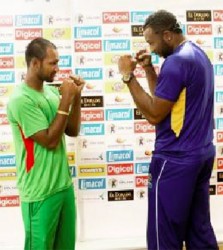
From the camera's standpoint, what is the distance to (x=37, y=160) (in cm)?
178

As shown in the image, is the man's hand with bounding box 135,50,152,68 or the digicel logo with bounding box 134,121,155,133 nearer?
the man's hand with bounding box 135,50,152,68

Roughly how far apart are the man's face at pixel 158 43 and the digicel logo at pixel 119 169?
38.9 inches

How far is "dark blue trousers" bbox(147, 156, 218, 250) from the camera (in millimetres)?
1726

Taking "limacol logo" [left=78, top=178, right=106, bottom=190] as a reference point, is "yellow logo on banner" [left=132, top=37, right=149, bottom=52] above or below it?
above

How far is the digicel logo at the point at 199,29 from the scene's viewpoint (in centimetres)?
258

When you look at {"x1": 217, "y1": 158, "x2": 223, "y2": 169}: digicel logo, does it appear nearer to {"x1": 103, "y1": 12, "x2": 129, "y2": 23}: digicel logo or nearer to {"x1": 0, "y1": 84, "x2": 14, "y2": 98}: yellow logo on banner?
{"x1": 103, "y1": 12, "x2": 129, "y2": 23}: digicel logo

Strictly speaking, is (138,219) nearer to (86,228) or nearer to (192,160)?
(86,228)

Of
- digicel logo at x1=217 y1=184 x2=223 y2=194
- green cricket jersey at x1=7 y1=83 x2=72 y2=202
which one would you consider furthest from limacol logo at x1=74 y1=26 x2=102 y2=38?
digicel logo at x1=217 y1=184 x2=223 y2=194

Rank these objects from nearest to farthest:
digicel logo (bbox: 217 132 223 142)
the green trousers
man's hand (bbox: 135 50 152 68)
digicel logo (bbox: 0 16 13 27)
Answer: the green trousers, man's hand (bbox: 135 50 152 68), digicel logo (bbox: 0 16 13 27), digicel logo (bbox: 217 132 223 142)

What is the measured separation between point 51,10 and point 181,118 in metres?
1.20

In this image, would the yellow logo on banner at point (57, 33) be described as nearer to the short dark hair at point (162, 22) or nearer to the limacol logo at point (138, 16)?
the limacol logo at point (138, 16)

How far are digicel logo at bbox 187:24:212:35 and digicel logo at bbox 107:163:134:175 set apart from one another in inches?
37.5

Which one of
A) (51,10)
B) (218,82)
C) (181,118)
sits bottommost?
(181,118)

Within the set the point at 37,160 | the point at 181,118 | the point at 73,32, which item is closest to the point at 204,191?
the point at 181,118
